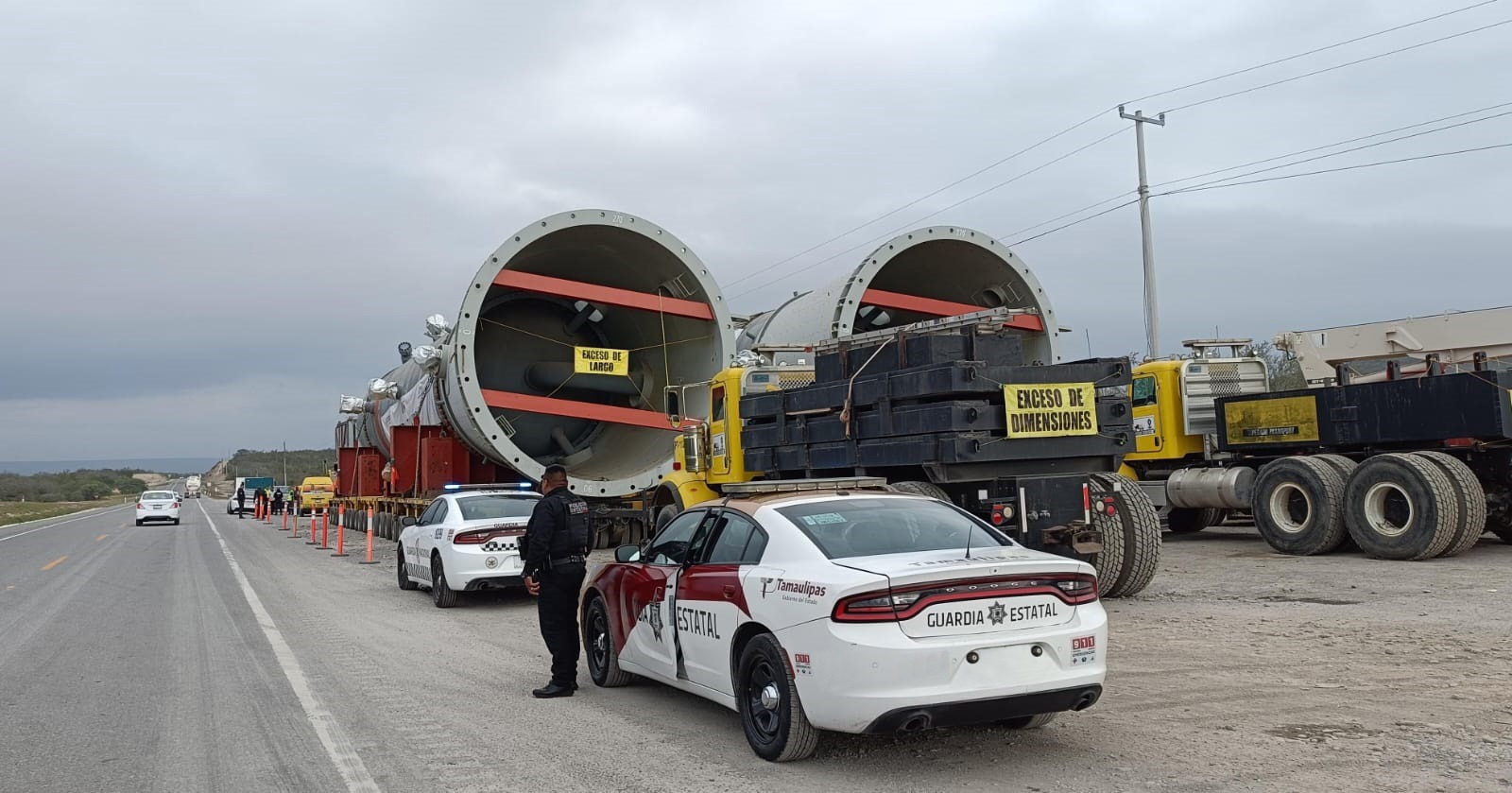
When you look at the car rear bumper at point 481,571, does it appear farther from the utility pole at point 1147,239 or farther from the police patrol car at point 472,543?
the utility pole at point 1147,239

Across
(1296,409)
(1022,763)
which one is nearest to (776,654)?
(1022,763)

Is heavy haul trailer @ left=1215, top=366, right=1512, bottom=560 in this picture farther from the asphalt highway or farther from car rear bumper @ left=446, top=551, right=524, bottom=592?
car rear bumper @ left=446, top=551, right=524, bottom=592

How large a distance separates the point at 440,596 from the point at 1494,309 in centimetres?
1408

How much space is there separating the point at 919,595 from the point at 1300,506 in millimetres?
11773

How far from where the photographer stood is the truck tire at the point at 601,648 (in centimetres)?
738

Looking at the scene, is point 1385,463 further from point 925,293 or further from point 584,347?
point 584,347

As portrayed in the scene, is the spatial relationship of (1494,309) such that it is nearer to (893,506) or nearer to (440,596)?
(893,506)

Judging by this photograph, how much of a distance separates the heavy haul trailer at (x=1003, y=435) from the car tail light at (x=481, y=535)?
12.2 ft

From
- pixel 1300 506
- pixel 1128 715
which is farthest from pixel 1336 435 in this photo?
pixel 1128 715

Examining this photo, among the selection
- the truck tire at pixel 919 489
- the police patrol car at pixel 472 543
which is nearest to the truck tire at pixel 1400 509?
the truck tire at pixel 919 489

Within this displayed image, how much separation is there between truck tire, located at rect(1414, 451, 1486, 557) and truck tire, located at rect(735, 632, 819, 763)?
1083 centimetres

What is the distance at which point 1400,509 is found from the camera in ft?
43.9

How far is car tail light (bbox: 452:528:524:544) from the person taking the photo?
11.9 metres

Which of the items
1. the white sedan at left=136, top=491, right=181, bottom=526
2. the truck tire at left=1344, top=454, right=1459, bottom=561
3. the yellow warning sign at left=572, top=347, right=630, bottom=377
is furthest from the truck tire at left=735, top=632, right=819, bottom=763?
the white sedan at left=136, top=491, right=181, bottom=526
